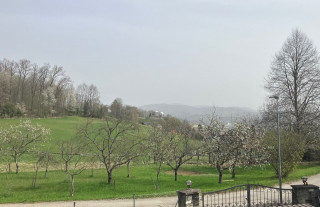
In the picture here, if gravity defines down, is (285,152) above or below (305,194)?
above

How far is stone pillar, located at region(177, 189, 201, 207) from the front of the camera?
446 inches

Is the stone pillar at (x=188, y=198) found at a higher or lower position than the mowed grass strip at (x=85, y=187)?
higher

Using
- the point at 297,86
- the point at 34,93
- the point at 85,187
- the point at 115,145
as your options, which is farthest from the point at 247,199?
the point at 34,93

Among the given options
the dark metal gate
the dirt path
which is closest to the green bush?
the dark metal gate

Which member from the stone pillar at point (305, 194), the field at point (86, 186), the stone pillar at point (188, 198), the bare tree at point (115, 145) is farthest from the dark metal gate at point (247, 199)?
the bare tree at point (115, 145)

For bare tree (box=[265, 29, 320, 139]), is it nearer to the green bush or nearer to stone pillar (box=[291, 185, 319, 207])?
the green bush

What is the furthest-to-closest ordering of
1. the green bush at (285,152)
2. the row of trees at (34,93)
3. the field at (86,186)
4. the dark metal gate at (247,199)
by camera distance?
the row of trees at (34,93) → the green bush at (285,152) → the field at (86,186) → the dark metal gate at (247,199)

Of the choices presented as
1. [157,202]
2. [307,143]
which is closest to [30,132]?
[157,202]

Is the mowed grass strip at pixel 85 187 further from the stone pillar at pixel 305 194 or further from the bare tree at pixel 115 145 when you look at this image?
the stone pillar at pixel 305 194

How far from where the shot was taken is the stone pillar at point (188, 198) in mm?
11328

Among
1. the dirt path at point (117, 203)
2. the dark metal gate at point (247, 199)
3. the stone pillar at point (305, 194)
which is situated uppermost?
the stone pillar at point (305, 194)

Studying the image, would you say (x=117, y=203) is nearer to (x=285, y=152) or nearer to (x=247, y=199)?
(x=247, y=199)

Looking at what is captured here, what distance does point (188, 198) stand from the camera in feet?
37.4

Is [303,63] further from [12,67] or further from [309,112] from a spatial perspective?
[12,67]
